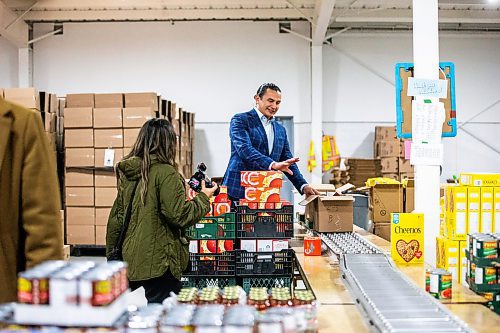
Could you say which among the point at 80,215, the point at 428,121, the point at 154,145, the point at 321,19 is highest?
the point at 321,19

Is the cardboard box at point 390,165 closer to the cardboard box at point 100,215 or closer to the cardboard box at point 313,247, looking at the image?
the cardboard box at point 100,215

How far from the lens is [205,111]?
37.5 feet

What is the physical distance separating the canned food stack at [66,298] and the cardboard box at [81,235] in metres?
7.35

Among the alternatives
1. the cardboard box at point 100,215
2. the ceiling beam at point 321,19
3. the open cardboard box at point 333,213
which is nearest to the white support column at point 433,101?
the open cardboard box at point 333,213

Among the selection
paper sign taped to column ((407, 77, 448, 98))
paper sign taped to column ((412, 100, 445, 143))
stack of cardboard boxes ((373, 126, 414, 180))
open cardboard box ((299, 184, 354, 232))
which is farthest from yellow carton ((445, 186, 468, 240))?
stack of cardboard boxes ((373, 126, 414, 180))

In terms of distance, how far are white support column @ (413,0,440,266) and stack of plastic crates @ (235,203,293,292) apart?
0.87 meters

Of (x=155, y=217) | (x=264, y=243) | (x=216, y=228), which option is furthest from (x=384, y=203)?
(x=155, y=217)

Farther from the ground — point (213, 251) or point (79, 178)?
point (79, 178)

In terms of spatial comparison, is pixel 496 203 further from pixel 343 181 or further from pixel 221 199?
pixel 343 181

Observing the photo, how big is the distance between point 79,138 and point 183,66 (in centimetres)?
Result: 349

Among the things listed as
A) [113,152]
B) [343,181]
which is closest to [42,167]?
[113,152]

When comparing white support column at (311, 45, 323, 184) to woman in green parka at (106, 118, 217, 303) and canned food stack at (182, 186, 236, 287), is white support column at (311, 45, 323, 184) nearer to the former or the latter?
canned food stack at (182, 186, 236, 287)

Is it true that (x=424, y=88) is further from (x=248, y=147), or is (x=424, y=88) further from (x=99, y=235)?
(x=99, y=235)

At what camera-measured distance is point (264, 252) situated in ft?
12.2
